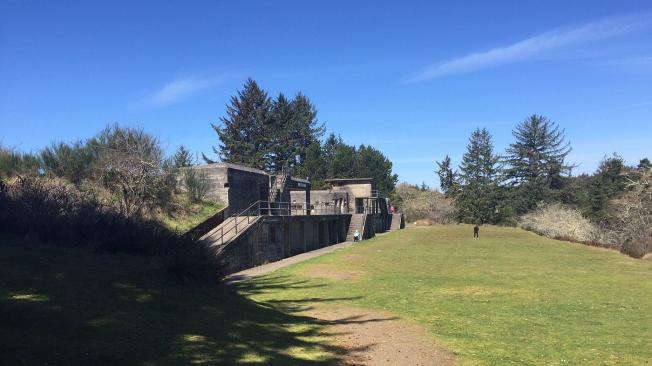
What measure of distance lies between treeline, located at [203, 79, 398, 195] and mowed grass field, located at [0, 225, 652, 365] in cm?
6089

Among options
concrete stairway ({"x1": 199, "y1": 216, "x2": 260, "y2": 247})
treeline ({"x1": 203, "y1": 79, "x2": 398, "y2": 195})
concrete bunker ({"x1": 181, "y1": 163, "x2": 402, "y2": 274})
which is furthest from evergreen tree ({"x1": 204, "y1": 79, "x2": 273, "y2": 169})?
concrete stairway ({"x1": 199, "y1": 216, "x2": 260, "y2": 247})

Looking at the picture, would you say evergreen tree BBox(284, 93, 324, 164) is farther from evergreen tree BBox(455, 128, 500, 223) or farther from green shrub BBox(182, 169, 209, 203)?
green shrub BBox(182, 169, 209, 203)

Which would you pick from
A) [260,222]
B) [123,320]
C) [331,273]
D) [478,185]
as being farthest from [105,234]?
[478,185]

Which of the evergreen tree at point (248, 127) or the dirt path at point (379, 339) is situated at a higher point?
the evergreen tree at point (248, 127)

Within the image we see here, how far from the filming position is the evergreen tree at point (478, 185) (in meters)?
82.8

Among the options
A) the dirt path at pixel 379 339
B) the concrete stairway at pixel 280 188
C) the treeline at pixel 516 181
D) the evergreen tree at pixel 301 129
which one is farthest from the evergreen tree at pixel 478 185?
the dirt path at pixel 379 339

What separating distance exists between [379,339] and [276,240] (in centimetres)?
1852

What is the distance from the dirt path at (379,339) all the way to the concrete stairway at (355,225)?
31384 mm

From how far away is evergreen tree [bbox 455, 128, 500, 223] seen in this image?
8275 cm

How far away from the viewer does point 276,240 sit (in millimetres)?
27156

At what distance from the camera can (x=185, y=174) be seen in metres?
28.5

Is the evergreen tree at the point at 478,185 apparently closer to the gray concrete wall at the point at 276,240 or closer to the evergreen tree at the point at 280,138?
the evergreen tree at the point at 280,138

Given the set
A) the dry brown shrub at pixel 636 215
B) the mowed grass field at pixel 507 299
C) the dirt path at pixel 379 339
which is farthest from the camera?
the dry brown shrub at pixel 636 215

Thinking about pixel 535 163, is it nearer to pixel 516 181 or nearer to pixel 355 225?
pixel 516 181
